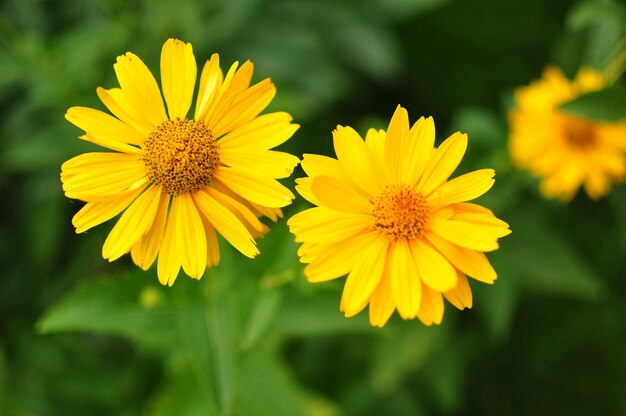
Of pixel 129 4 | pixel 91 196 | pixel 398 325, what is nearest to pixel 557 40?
pixel 398 325

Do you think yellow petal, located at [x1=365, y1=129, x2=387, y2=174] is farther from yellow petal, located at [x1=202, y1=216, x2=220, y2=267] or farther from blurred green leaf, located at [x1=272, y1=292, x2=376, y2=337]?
blurred green leaf, located at [x1=272, y1=292, x2=376, y2=337]

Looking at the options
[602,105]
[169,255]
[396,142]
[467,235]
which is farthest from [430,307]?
[602,105]

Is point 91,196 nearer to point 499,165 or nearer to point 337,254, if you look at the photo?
point 337,254

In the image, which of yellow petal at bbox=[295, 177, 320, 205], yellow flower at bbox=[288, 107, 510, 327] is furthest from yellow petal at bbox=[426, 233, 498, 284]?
yellow petal at bbox=[295, 177, 320, 205]

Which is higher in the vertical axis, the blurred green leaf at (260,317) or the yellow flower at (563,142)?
the yellow flower at (563,142)

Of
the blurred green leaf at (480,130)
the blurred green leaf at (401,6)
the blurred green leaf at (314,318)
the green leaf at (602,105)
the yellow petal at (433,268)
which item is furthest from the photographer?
the blurred green leaf at (401,6)

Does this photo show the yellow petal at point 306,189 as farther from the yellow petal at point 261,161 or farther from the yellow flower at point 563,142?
the yellow flower at point 563,142

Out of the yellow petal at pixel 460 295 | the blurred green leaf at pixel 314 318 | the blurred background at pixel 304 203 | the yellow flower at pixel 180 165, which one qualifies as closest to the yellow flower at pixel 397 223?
the yellow petal at pixel 460 295
